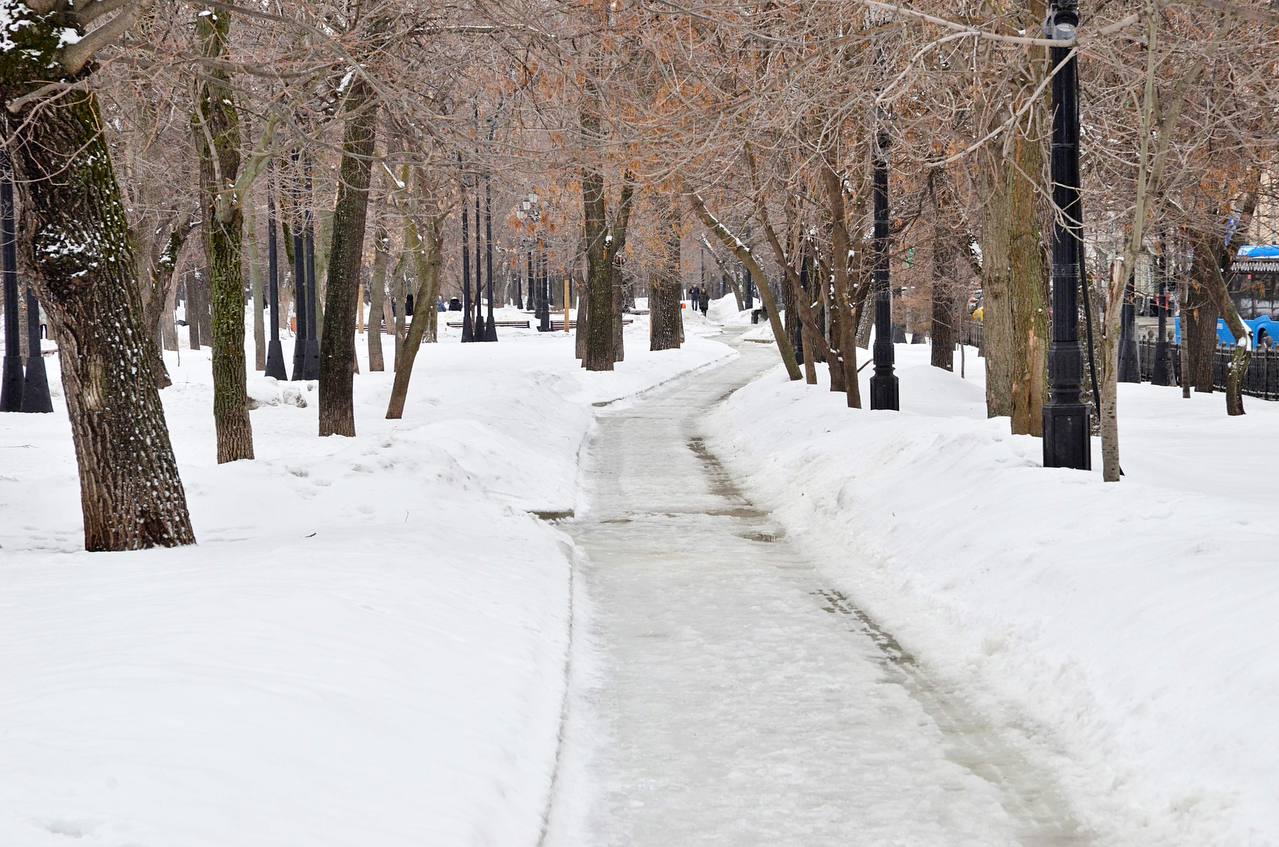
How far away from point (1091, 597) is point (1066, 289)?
419 cm

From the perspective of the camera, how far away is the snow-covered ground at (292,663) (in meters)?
4.48

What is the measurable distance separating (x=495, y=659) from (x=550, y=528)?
18.3 feet

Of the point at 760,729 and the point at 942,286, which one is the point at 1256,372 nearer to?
the point at 942,286

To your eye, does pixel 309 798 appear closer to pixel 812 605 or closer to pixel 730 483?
pixel 812 605

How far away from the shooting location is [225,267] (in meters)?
14.3

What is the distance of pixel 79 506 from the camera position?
11.4m

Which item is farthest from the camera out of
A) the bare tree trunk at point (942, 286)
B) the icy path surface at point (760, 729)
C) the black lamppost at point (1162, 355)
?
the black lamppost at point (1162, 355)

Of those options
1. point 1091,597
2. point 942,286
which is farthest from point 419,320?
point 942,286

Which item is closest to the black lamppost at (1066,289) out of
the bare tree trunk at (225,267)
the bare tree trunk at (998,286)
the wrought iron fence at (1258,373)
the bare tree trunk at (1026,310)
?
the bare tree trunk at (1026,310)

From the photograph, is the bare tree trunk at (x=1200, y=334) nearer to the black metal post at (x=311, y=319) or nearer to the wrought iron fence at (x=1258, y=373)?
the wrought iron fence at (x=1258, y=373)

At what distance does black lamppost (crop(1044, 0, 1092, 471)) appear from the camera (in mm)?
10817

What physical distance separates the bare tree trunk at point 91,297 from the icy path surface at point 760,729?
11.0 feet

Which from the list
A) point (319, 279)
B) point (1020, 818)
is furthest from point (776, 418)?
point (319, 279)

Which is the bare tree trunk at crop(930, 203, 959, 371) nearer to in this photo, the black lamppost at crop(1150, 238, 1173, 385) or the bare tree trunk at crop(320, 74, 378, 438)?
the black lamppost at crop(1150, 238, 1173, 385)
